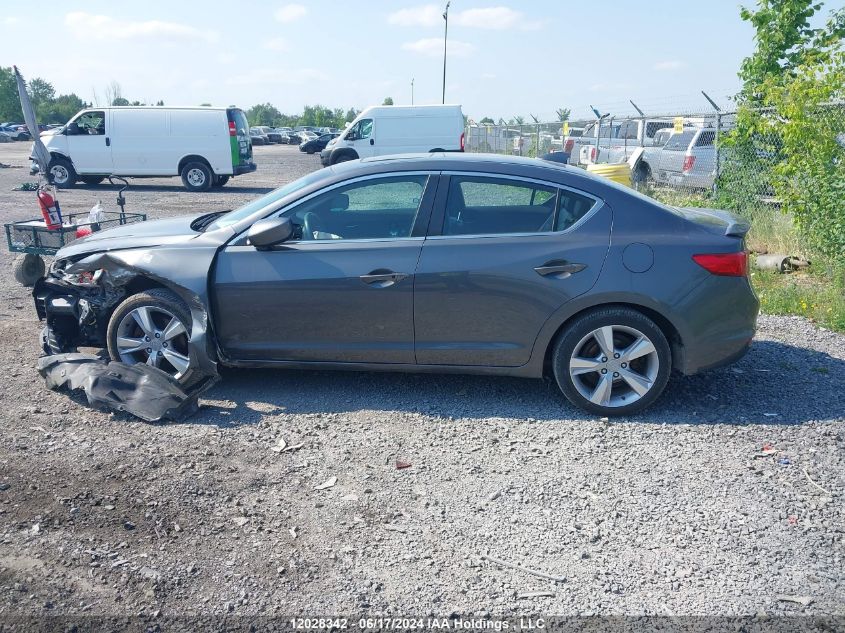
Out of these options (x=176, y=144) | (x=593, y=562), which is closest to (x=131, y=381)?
(x=593, y=562)

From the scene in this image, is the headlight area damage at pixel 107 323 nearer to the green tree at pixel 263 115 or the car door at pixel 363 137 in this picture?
the car door at pixel 363 137

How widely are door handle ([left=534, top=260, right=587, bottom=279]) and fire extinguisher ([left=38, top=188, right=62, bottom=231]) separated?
4.94 metres

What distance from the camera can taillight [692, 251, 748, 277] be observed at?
4.56 m

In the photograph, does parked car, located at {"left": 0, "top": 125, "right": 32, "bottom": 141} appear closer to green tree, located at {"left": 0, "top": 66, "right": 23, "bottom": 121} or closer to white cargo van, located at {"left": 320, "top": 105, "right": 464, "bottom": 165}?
green tree, located at {"left": 0, "top": 66, "right": 23, "bottom": 121}

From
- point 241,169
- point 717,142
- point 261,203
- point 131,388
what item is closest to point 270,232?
point 261,203

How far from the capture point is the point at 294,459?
4.12 m

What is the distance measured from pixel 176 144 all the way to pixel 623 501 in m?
19.3

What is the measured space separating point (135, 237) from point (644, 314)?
3561mm

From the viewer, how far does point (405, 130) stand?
23.3m

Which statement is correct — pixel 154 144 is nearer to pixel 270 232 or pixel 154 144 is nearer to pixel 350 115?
pixel 270 232

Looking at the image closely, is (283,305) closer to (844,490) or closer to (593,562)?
(593,562)

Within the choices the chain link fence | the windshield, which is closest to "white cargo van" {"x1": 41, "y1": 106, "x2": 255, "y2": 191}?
the chain link fence

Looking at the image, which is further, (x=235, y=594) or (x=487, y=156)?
(x=487, y=156)

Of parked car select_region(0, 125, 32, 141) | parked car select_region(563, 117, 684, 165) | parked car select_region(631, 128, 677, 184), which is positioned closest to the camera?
parked car select_region(631, 128, 677, 184)
